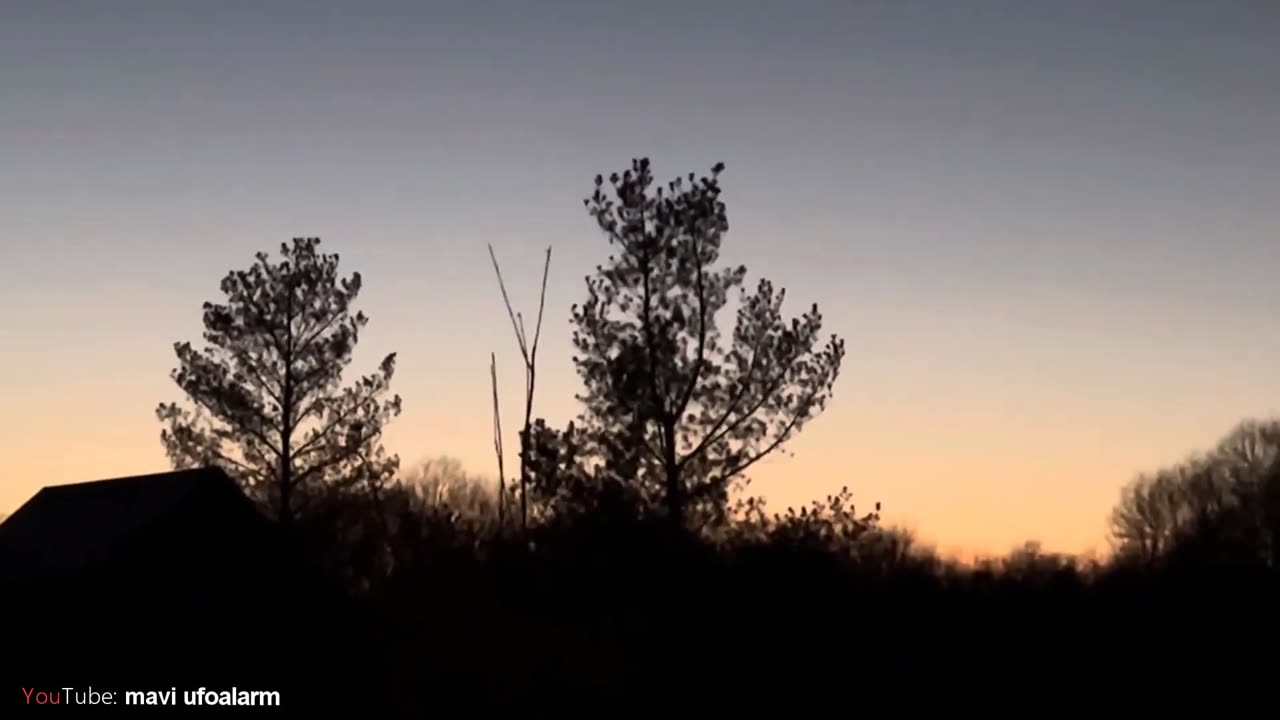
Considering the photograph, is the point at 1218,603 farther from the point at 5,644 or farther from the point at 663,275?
the point at 5,644

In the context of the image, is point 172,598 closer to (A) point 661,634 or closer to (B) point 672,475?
(A) point 661,634

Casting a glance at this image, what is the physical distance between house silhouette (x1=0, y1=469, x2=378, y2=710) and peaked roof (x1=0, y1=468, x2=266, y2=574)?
0.03m

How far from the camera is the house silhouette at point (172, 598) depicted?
2464 centimetres

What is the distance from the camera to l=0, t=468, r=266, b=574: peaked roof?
27.0 meters

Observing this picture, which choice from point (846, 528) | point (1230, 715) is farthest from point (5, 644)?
point (1230, 715)

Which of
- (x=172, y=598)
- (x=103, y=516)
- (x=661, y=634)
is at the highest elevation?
(x=103, y=516)

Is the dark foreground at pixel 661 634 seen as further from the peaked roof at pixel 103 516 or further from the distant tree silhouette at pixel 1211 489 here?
the distant tree silhouette at pixel 1211 489

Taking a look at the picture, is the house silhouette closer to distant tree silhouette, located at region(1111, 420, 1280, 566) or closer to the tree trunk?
the tree trunk

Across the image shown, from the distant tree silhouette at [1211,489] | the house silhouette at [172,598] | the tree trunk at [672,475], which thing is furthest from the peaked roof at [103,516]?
the distant tree silhouette at [1211,489]

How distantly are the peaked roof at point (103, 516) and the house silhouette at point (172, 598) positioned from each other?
1.1 inches

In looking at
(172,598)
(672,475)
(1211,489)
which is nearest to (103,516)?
(172,598)

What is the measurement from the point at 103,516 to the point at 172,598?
291cm

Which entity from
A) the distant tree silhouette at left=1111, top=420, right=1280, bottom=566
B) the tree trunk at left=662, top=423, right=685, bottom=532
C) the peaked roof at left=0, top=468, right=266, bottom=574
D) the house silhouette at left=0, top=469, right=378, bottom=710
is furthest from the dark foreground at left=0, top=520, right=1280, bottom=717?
the distant tree silhouette at left=1111, top=420, right=1280, bottom=566

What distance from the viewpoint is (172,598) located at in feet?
86.6
